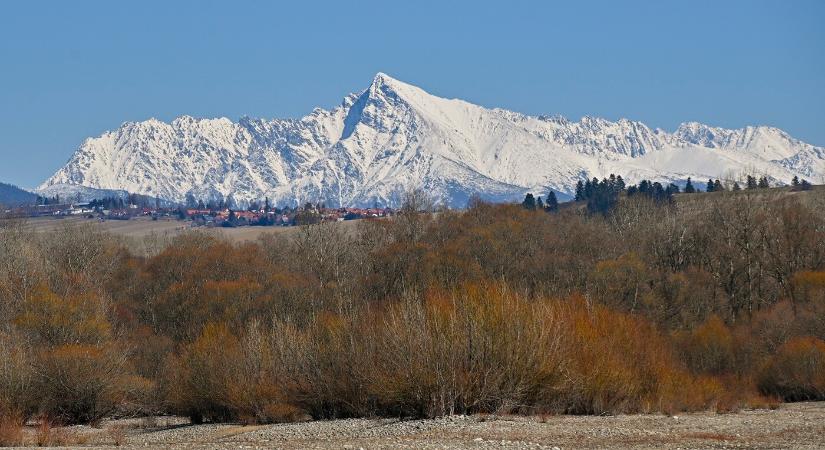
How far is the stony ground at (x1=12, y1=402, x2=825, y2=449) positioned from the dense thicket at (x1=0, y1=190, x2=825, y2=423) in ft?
10.0

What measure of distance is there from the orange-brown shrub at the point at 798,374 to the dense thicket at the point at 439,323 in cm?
11

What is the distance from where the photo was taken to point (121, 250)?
144 metres

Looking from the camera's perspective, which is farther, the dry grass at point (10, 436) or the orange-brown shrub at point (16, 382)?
the orange-brown shrub at point (16, 382)

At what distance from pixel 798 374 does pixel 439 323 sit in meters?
26.7

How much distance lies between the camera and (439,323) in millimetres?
50031

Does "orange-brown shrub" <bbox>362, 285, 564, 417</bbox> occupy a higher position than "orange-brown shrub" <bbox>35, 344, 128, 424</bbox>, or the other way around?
"orange-brown shrub" <bbox>362, 285, 564, 417</bbox>

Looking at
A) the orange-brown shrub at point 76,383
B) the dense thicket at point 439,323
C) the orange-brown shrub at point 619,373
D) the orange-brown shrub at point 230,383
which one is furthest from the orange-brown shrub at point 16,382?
the orange-brown shrub at point 619,373

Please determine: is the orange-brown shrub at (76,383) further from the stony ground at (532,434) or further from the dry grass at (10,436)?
the dry grass at (10,436)

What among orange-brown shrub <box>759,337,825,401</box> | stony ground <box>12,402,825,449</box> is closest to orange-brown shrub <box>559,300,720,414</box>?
stony ground <box>12,402,825,449</box>

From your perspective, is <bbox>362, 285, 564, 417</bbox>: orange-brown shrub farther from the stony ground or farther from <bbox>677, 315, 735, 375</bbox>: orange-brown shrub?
<bbox>677, 315, 735, 375</bbox>: orange-brown shrub

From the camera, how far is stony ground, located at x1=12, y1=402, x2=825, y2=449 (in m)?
39.8

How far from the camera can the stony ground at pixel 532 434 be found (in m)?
39.8

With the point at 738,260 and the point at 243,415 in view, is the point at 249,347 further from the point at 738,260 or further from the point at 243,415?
the point at 738,260

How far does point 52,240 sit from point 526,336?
387 ft
